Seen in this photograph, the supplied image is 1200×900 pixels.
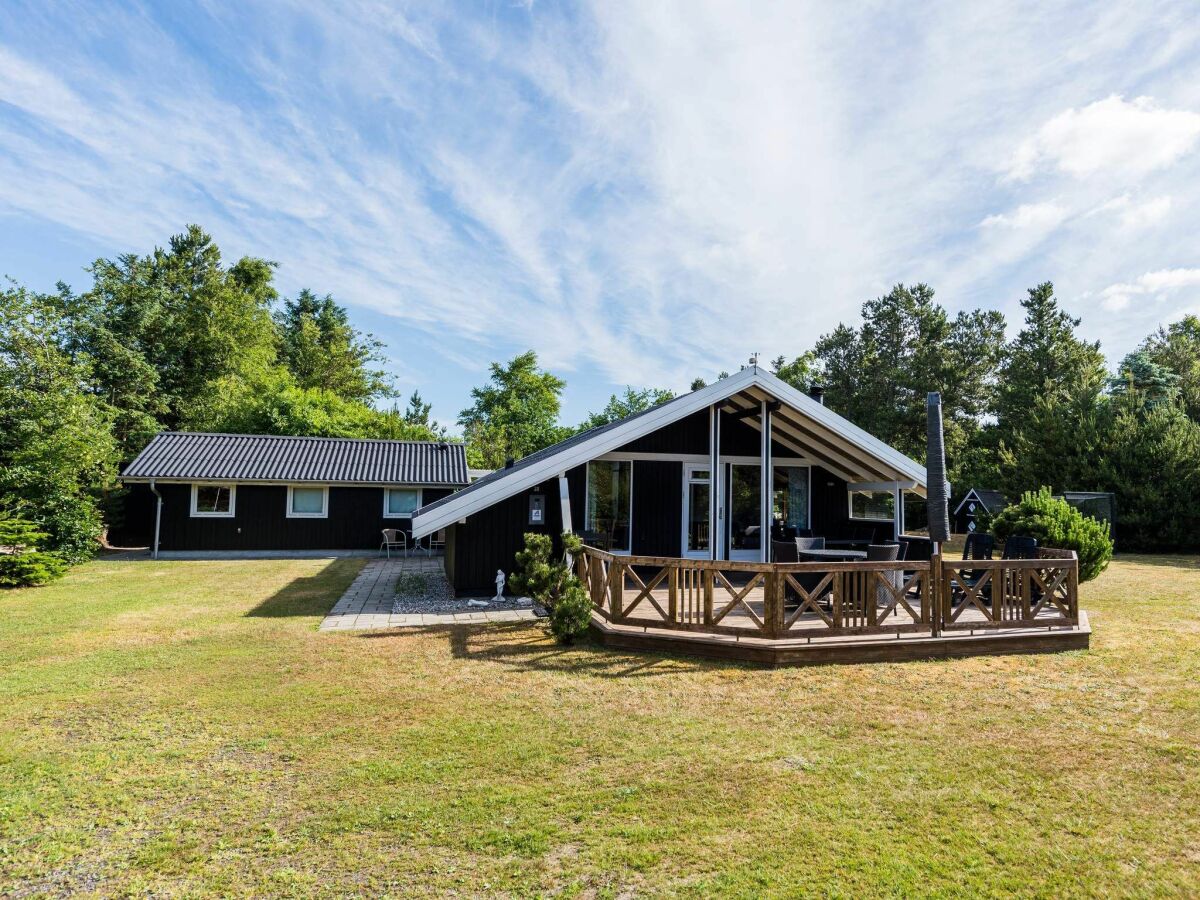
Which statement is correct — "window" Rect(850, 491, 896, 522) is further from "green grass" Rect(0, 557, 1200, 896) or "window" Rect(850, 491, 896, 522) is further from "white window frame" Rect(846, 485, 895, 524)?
"green grass" Rect(0, 557, 1200, 896)

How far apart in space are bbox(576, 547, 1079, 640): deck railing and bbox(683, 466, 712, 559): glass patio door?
12.5 ft

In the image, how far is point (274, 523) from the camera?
18203 mm

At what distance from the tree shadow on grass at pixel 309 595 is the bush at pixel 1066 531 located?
11.6 m

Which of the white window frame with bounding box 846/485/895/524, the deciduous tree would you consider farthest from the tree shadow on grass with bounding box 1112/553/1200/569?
the deciduous tree

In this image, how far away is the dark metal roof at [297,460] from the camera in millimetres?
17750

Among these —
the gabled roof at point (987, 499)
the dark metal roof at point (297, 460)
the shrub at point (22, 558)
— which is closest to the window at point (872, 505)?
the dark metal roof at point (297, 460)

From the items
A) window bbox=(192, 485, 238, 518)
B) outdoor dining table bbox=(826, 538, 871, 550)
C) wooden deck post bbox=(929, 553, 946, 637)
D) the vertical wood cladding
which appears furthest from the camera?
window bbox=(192, 485, 238, 518)

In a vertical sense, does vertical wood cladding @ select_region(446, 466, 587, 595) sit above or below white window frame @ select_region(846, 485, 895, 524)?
below

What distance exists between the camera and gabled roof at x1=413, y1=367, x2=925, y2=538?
9.66 m

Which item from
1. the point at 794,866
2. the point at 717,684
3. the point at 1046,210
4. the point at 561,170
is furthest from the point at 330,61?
the point at 1046,210

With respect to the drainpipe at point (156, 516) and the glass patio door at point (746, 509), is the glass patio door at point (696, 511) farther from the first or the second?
the drainpipe at point (156, 516)

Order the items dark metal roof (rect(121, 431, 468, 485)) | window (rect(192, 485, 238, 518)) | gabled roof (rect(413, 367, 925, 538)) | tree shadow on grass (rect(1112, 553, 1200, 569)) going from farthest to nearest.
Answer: window (rect(192, 485, 238, 518)) < dark metal roof (rect(121, 431, 468, 485)) < tree shadow on grass (rect(1112, 553, 1200, 569)) < gabled roof (rect(413, 367, 925, 538))

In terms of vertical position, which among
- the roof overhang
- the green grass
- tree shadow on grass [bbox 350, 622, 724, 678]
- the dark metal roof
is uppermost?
the dark metal roof

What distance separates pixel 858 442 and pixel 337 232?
47.6 ft
